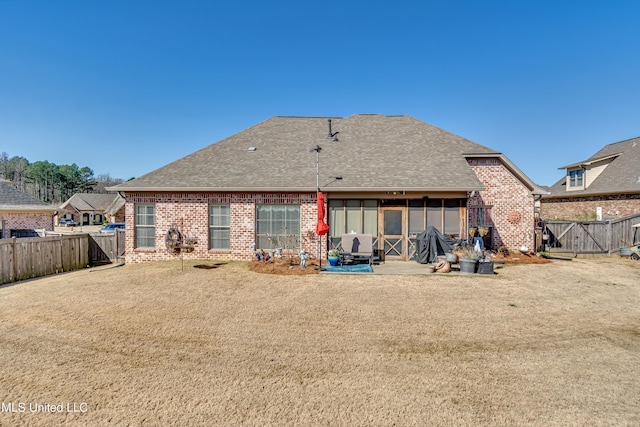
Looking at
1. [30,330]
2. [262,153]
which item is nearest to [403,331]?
[30,330]

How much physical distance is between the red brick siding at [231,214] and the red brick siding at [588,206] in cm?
1960

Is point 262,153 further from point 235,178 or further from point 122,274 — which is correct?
point 122,274

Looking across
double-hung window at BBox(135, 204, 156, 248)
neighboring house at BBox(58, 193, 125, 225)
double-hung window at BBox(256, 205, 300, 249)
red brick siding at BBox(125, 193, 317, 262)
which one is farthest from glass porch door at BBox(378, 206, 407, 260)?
neighboring house at BBox(58, 193, 125, 225)

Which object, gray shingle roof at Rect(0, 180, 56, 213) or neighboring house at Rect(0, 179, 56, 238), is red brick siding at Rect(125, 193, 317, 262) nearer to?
gray shingle roof at Rect(0, 180, 56, 213)

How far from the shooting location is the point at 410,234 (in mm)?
12695

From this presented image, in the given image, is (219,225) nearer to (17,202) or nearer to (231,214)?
(231,214)

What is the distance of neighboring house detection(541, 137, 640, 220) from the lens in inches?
714

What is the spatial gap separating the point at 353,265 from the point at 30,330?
912 centimetres

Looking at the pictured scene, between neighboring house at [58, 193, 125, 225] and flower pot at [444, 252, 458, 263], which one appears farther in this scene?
neighboring house at [58, 193, 125, 225]

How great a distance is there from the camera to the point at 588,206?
20.5m

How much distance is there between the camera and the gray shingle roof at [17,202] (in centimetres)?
1359

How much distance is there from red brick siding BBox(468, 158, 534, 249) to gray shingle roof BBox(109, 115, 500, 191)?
4.45 feet

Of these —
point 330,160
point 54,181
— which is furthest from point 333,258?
point 54,181

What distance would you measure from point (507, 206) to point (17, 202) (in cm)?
2349
